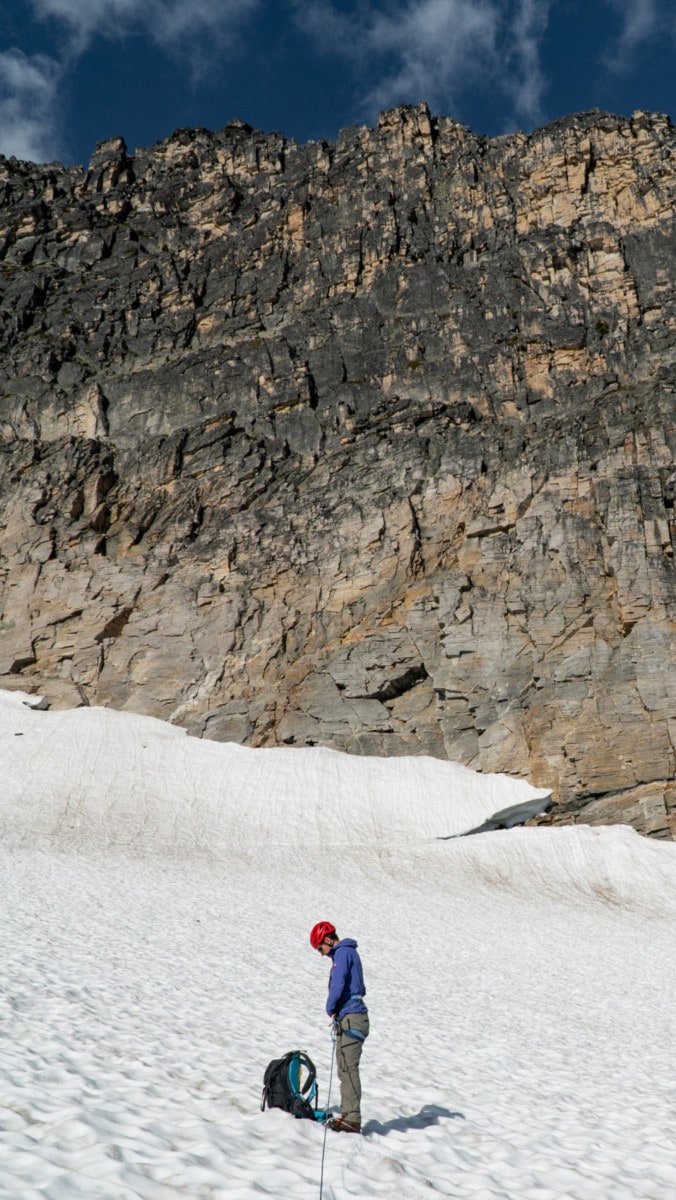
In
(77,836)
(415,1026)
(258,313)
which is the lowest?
(415,1026)

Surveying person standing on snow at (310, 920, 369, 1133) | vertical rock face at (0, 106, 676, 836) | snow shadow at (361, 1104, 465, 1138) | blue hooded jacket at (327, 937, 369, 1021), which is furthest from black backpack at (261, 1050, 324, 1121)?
vertical rock face at (0, 106, 676, 836)

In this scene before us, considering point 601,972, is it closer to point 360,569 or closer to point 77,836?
point 77,836

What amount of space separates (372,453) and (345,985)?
45.0 meters

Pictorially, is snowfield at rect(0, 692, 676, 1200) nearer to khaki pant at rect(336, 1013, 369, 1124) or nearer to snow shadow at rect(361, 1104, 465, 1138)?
snow shadow at rect(361, 1104, 465, 1138)

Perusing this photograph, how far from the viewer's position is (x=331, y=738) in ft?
142

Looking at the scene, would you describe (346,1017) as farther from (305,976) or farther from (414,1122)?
(305,976)

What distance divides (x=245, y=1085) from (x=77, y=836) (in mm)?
27148

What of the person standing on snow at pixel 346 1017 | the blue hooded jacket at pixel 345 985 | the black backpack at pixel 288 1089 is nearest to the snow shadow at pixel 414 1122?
the person standing on snow at pixel 346 1017

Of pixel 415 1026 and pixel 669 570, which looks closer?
pixel 415 1026

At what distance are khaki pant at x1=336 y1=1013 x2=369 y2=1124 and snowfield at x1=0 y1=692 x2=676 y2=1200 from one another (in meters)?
0.30

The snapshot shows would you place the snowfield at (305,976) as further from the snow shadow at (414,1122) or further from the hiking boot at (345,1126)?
the hiking boot at (345,1126)

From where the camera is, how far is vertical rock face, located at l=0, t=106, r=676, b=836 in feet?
138

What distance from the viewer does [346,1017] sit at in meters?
7.67

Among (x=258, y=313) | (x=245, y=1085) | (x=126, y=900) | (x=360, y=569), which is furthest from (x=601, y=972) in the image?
(x=258, y=313)
